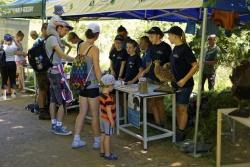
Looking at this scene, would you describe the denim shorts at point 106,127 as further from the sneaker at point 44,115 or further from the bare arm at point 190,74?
the sneaker at point 44,115

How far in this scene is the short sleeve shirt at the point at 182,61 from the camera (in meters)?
5.55

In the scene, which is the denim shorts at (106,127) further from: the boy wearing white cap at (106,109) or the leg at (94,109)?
the leg at (94,109)

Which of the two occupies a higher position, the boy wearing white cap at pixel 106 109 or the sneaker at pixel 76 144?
the boy wearing white cap at pixel 106 109

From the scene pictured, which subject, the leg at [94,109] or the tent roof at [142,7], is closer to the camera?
the tent roof at [142,7]

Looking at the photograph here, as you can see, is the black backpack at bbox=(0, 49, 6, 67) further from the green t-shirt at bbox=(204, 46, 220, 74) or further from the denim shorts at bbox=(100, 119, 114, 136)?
the denim shorts at bbox=(100, 119, 114, 136)

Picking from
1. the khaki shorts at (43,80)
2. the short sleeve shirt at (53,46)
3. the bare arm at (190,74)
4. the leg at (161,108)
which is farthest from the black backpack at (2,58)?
the bare arm at (190,74)

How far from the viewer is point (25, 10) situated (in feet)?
31.6

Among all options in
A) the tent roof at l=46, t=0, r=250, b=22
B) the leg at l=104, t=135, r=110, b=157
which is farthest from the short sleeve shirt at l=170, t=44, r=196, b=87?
the leg at l=104, t=135, r=110, b=157

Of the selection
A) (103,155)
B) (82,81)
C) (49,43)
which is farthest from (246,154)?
(49,43)

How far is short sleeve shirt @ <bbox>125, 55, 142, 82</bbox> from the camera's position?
21.9ft

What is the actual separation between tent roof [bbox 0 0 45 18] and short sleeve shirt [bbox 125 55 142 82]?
2.88 metres

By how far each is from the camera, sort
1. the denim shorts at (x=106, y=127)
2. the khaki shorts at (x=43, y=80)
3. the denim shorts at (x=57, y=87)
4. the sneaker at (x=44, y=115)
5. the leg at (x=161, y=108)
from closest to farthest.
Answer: the denim shorts at (x=106, y=127) → the denim shorts at (x=57, y=87) → the leg at (x=161, y=108) → the khaki shorts at (x=43, y=80) → the sneaker at (x=44, y=115)

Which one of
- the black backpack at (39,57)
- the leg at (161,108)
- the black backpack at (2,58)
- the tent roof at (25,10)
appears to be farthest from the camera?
the black backpack at (2,58)

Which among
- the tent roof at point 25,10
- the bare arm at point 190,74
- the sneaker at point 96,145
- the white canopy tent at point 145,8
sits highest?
the tent roof at point 25,10
